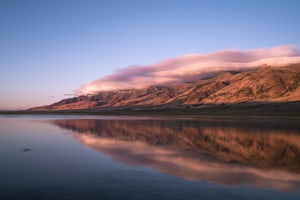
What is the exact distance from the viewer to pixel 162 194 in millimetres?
13773

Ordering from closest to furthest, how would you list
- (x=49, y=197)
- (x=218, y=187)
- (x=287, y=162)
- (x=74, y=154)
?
(x=49, y=197), (x=218, y=187), (x=287, y=162), (x=74, y=154)

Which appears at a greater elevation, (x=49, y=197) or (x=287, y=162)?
(x=49, y=197)

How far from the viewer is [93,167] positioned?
20.2 metres

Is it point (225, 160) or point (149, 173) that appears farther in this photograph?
point (225, 160)

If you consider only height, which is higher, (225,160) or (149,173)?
(149,173)

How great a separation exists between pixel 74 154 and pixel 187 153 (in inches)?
372

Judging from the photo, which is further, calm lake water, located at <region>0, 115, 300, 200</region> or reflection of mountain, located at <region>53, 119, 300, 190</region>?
reflection of mountain, located at <region>53, 119, 300, 190</region>

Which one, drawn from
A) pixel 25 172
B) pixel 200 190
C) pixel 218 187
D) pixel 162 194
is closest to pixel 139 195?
pixel 162 194

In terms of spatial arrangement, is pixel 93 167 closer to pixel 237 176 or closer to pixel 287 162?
pixel 237 176

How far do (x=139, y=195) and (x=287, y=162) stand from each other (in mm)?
13793

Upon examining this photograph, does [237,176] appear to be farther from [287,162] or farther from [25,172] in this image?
[25,172]

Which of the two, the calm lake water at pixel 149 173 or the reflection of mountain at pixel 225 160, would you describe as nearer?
the calm lake water at pixel 149 173

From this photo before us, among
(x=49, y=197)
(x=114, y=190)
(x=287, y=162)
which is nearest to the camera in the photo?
(x=49, y=197)

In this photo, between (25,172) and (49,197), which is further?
Result: (25,172)
